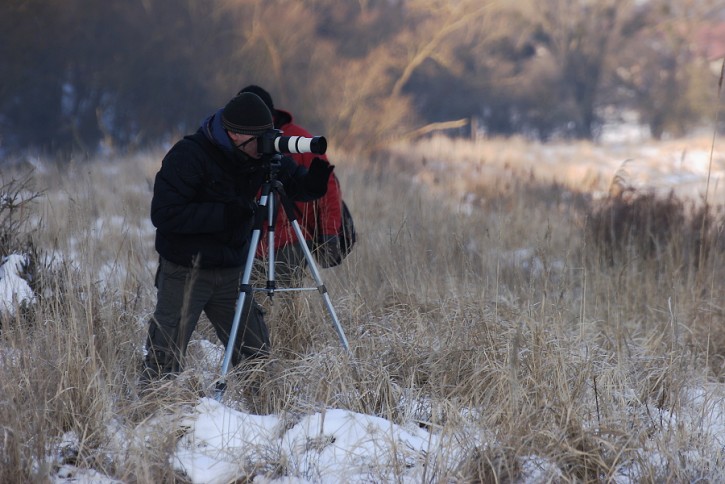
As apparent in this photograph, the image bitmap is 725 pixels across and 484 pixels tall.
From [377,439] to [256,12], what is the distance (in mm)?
23578

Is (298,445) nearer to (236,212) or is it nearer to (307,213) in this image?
(236,212)

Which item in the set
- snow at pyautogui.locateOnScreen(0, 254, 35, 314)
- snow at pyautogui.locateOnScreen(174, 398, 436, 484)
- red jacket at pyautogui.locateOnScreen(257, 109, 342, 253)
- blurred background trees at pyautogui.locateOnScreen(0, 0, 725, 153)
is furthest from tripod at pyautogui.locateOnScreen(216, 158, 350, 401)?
blurred background trees at pyautogui.locateOnScreen(0, 0, 725, 153)

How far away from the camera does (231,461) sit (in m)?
3.57

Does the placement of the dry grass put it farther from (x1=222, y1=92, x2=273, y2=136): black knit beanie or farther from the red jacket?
(x1=222, y1=92, x2=273, y2=136): black knit beanie

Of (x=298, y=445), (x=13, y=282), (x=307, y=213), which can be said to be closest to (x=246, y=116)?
(x=307, y=213)

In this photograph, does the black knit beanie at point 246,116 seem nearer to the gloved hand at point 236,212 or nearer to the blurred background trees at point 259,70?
the gloved hand at point 236,212

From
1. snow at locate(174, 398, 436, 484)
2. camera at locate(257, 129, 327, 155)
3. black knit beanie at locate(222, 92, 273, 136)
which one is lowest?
snow at locate(174, 398, 436, 484)

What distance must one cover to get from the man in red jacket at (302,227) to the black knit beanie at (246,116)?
105 centimetres

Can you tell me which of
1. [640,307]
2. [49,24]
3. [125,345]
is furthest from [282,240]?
[49,24]

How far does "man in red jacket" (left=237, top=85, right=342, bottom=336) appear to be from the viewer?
16.8 ft

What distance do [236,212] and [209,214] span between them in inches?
4.9

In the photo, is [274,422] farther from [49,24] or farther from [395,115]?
[49,24]

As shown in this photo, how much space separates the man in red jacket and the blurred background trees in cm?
976

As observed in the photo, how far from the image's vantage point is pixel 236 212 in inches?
159
